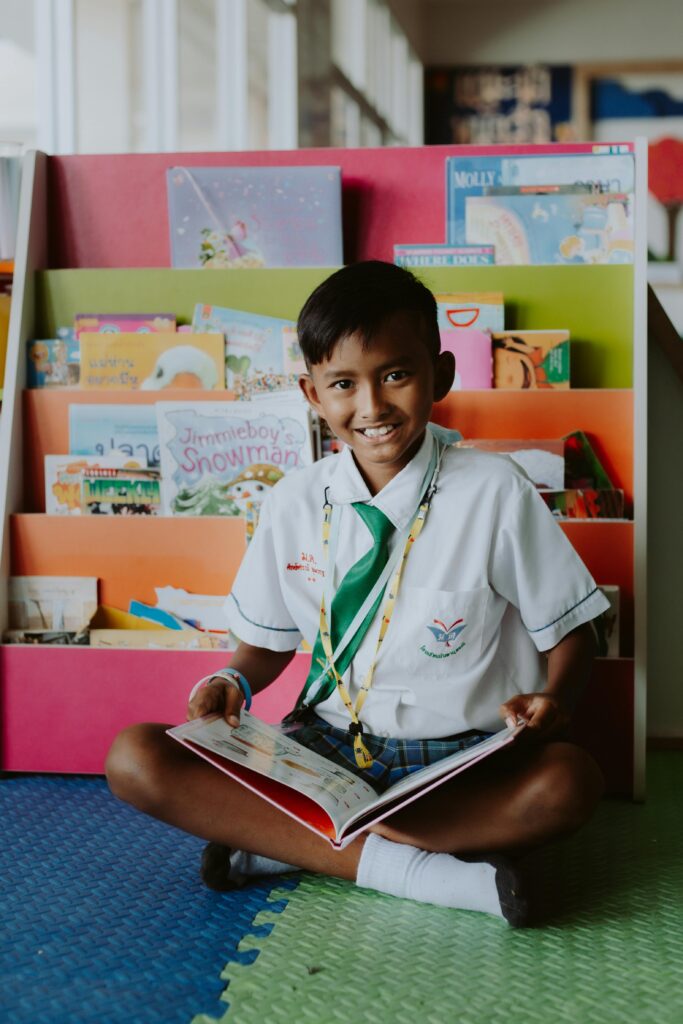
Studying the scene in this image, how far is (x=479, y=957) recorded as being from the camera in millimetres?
1123

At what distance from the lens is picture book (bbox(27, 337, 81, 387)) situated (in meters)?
1.83

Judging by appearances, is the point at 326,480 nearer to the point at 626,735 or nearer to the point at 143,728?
the point at 143,728

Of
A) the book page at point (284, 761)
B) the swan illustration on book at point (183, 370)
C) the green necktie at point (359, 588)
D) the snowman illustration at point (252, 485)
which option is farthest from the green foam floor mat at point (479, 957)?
the swan illustration on book at point (183, 370)

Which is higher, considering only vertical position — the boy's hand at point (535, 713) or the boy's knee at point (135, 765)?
the boy's hand at point (535, 713)

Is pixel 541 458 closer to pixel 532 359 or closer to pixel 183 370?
pixel 532 359

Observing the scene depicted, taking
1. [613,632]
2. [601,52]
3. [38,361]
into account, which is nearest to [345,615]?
[613,632]

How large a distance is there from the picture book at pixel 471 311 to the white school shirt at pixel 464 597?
1.23 ft

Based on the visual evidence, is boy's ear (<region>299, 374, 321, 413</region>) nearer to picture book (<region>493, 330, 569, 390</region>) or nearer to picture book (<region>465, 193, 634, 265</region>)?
picture book (<region>493, 330, 569, 390</region>)

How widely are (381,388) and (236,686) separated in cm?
40

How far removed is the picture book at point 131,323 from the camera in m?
1.80

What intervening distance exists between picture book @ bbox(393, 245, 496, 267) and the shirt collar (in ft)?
1.51

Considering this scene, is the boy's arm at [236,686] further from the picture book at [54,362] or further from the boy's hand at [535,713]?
the picture book at [54,362]


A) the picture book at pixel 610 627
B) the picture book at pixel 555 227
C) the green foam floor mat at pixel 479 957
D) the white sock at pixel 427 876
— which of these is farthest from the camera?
the picture book at pixel 555 227

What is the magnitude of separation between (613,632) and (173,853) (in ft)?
2.34
